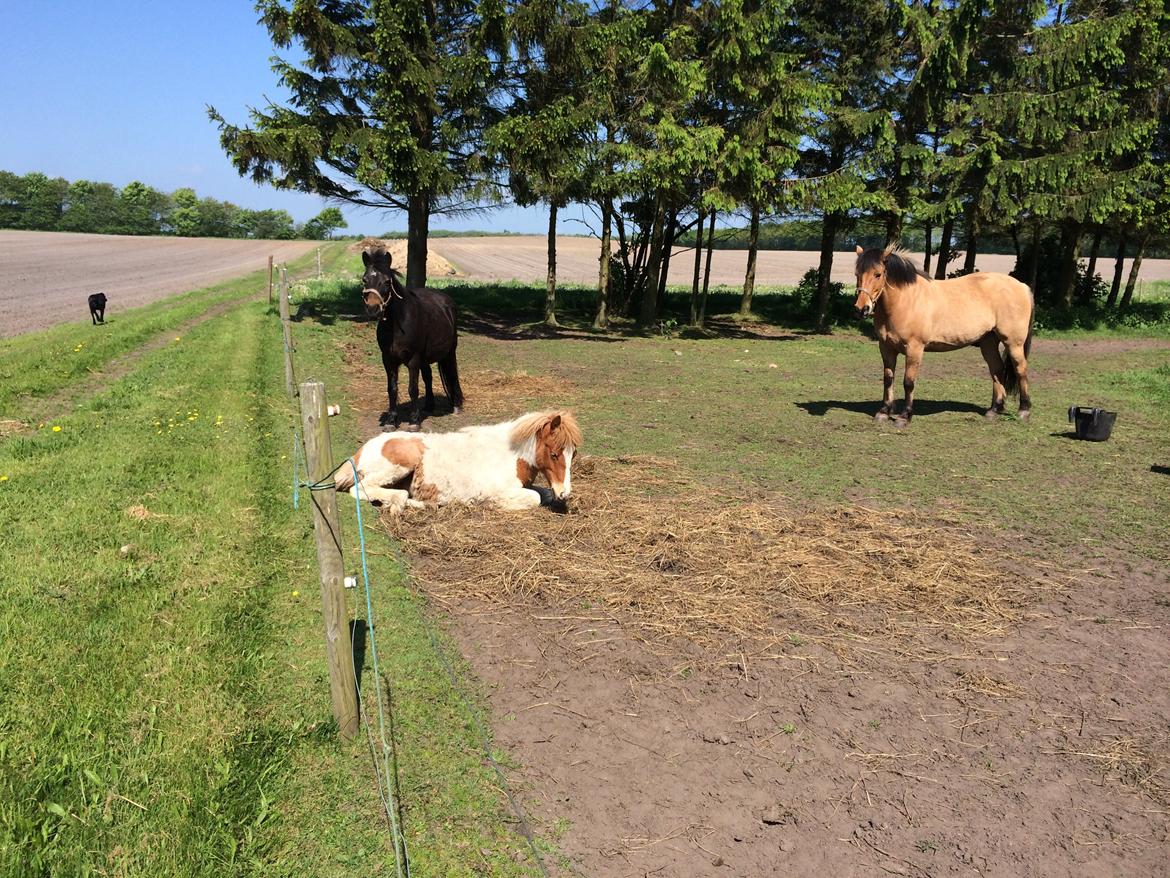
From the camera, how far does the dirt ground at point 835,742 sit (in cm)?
304

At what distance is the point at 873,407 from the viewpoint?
1205 cm

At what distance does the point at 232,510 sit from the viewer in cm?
634

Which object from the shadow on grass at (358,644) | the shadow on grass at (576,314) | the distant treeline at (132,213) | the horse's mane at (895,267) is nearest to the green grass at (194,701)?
the shadow on grass at (358,644)

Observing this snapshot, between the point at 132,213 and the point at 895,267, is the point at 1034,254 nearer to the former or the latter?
the point at 895,267

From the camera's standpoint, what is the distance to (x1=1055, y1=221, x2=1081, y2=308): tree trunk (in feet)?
82.8

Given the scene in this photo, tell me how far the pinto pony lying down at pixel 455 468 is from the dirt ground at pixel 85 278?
549 inches

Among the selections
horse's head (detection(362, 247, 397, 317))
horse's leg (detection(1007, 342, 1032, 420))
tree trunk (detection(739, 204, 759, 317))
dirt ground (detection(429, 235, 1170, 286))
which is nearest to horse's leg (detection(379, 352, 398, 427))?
horse's head (detection(362, 247, 397, 317))

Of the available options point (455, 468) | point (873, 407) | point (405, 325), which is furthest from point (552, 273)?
point (455, 468)

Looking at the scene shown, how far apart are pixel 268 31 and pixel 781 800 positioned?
854 inches

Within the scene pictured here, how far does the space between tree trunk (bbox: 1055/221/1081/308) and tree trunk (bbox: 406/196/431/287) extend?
21535 millimetres

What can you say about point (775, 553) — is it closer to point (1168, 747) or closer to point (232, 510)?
point (1168, 747)

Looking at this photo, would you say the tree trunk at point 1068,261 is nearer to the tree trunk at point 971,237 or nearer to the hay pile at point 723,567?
the tree trunk at point 971,237

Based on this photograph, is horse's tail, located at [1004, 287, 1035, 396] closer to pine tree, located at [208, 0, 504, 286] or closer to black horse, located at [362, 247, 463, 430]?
black horse, located at [362, 247, 463, 430]

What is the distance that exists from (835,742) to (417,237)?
63.2ft
